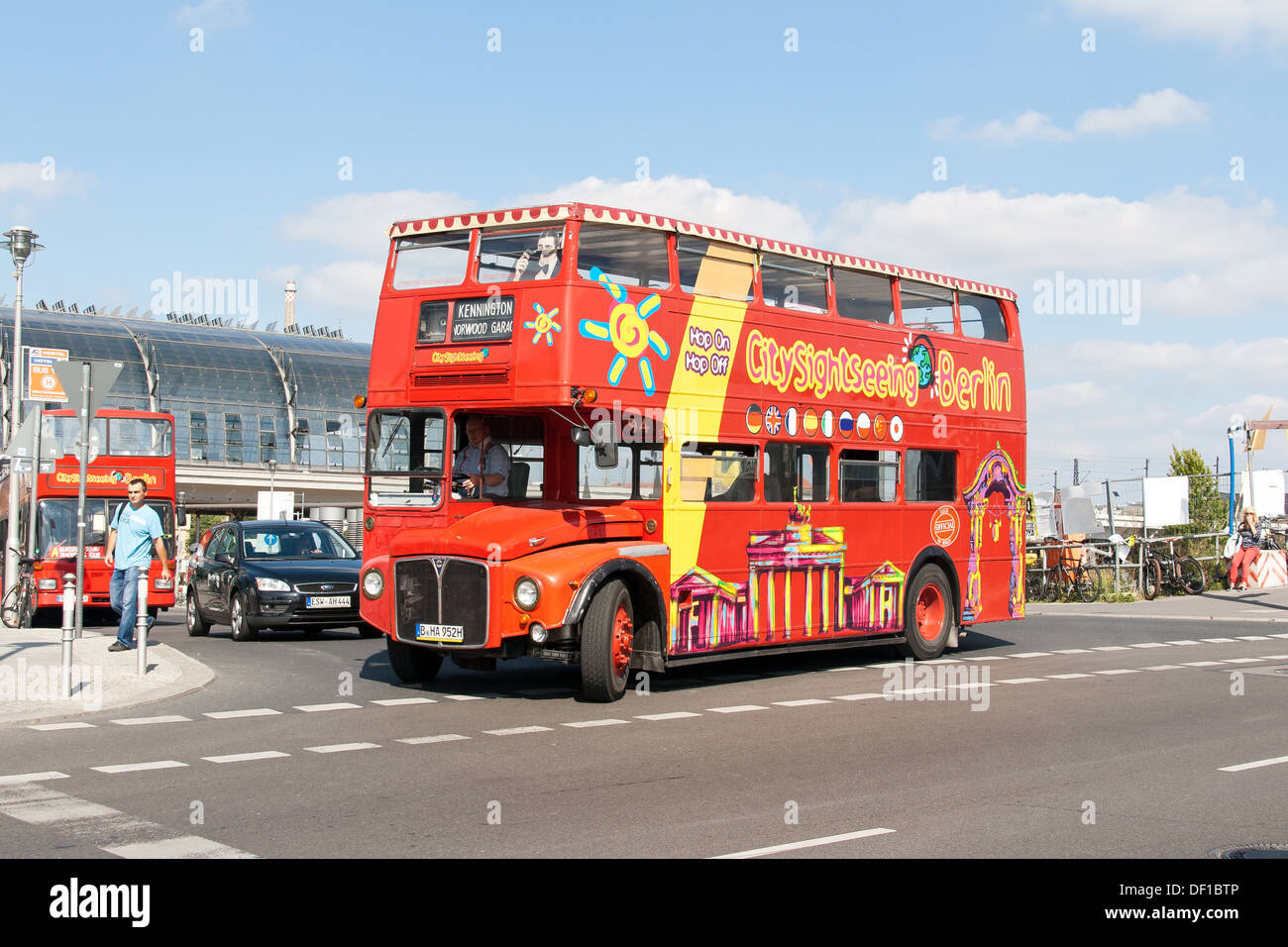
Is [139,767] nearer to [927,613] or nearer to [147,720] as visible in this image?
[147,720]

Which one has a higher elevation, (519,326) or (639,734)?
(519,326)

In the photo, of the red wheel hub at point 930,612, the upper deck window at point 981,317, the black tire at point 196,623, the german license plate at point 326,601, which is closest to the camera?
the red wheel hub at point 930,612

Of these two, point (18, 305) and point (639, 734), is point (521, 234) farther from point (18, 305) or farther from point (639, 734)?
point (18, 305)

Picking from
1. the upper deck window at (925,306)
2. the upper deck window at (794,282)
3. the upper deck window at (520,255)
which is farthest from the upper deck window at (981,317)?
the upper deck window at (520,255)

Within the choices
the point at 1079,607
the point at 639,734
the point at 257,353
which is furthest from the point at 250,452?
the point at 639,734

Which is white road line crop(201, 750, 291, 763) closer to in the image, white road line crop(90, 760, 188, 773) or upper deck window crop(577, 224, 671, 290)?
white road line crop(90, 760, 188, 773)

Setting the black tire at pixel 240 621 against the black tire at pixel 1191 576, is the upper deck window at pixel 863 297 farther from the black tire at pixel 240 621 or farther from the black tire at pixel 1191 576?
the black tire at pixel 1191 576

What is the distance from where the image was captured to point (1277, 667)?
15805 millimetres

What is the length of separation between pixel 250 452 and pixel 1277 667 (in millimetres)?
64516

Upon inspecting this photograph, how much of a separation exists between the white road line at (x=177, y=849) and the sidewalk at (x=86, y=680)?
5.09 metres

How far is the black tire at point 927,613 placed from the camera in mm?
16562

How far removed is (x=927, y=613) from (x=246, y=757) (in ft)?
32.0
